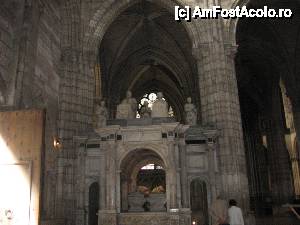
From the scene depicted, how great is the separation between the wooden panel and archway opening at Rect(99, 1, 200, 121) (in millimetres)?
17481

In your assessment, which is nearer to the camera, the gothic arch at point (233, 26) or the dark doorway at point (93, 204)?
the dark doorway at point (93, 204)

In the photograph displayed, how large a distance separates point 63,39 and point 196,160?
342 inches

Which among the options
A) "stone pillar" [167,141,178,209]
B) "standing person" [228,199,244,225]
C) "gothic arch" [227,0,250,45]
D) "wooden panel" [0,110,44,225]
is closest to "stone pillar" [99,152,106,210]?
"stone pillar" [167,141,178,209]

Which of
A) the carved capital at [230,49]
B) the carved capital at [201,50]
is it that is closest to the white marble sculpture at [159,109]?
the carved capital at [201,50]

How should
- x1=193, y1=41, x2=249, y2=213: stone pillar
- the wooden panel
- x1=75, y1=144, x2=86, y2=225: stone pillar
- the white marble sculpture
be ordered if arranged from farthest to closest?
1. the white marble sculpture
2. x1=193, y1=41, x2=249, y2=213: stone pillar
3. x1=75, y1=144, x2=86, y2=225: stone pillar
4. the wooden panel

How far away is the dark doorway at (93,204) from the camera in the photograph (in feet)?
46.9

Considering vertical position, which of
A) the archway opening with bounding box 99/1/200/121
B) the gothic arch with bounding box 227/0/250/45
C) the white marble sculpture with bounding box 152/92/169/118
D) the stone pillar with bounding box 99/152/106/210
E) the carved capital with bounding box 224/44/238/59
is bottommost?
the stone pillar with bounding box 99/152/106/210

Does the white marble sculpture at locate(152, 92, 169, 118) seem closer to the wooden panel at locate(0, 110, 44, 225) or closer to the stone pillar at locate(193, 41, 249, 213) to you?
the stone pillar at locate(193, 41, 249, 213)

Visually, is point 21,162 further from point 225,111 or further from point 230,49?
point 230,49

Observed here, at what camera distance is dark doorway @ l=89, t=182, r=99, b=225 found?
46.9 feet

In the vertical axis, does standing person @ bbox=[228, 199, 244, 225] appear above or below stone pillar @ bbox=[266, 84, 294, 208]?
below

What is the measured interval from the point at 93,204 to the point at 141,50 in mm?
15473

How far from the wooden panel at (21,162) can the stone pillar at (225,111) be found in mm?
8432

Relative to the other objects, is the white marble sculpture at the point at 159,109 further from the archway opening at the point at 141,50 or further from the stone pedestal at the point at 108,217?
the archway opening at the point at 141,50
